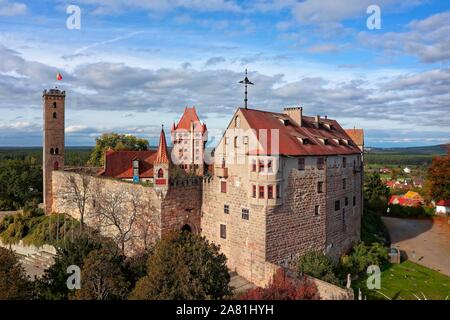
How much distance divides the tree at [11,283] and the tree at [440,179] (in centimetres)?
4920

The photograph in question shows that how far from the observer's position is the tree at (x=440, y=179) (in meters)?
50.3

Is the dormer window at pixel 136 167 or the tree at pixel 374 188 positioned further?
the tree at pixel 374 188

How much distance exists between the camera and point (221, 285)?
1997cm

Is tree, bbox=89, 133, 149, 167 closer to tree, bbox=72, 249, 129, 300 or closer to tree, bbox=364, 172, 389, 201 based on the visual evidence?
tree, bbox=364, 172, 389, 201

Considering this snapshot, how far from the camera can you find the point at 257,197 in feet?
88.8

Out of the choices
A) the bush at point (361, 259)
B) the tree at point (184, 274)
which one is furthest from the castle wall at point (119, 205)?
the bush at point (361, 259)

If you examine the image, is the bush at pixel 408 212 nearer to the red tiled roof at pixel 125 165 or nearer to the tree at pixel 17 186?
the red tiled roof at pixel 125 165

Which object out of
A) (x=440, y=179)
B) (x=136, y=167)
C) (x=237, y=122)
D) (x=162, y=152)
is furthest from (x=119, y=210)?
(x=440, y=179)

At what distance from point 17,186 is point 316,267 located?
44829 mm

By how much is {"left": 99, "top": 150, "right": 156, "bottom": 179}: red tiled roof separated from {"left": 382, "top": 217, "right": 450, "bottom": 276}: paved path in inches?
1207

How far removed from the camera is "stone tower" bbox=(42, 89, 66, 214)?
1794 inches
